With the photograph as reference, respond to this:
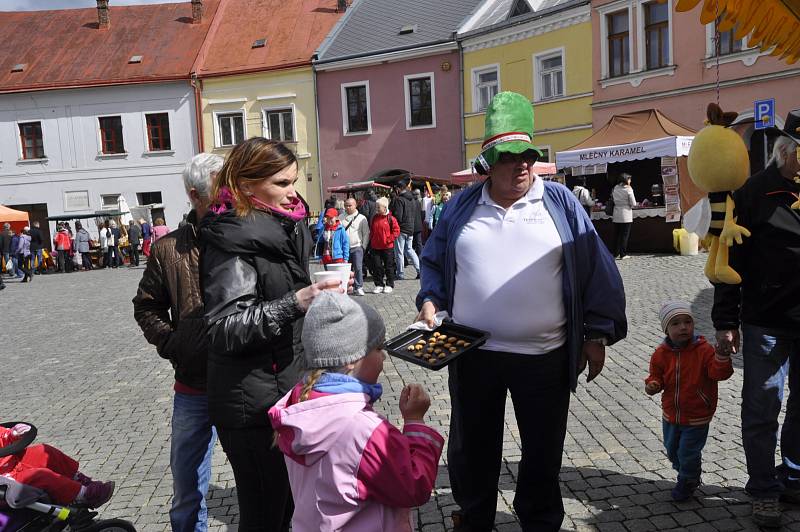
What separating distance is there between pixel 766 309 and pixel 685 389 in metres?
0.56

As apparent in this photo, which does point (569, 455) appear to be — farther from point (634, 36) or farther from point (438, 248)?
point (634, 36)

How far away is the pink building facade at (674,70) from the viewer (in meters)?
16.4

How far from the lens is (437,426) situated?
4.69 m

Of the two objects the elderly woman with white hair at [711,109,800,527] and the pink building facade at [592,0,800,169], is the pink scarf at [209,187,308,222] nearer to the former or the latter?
the elderly woman with white hair at [711,109,800,527]

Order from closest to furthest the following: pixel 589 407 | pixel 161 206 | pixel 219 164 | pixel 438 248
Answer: pixel 219 164 → pixel 438 248 → pixel 589 407 → pixel 161 206

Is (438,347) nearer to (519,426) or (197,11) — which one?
(519,426)

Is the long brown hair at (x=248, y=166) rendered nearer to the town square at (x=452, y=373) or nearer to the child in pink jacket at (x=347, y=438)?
the town square at (x=452, y=373)

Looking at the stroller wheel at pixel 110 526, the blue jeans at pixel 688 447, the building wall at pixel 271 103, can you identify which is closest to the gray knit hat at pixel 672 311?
the blue jeans at pixel 688 447

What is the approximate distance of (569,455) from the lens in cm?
412

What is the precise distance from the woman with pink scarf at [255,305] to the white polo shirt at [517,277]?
29.8 inches

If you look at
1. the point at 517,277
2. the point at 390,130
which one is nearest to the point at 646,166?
the point at 390,130

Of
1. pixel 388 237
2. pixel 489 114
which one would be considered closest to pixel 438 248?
pixel 489 114

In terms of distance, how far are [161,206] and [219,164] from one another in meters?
27.2

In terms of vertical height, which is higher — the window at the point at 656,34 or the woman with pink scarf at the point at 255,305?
the window at the point at 656,34
